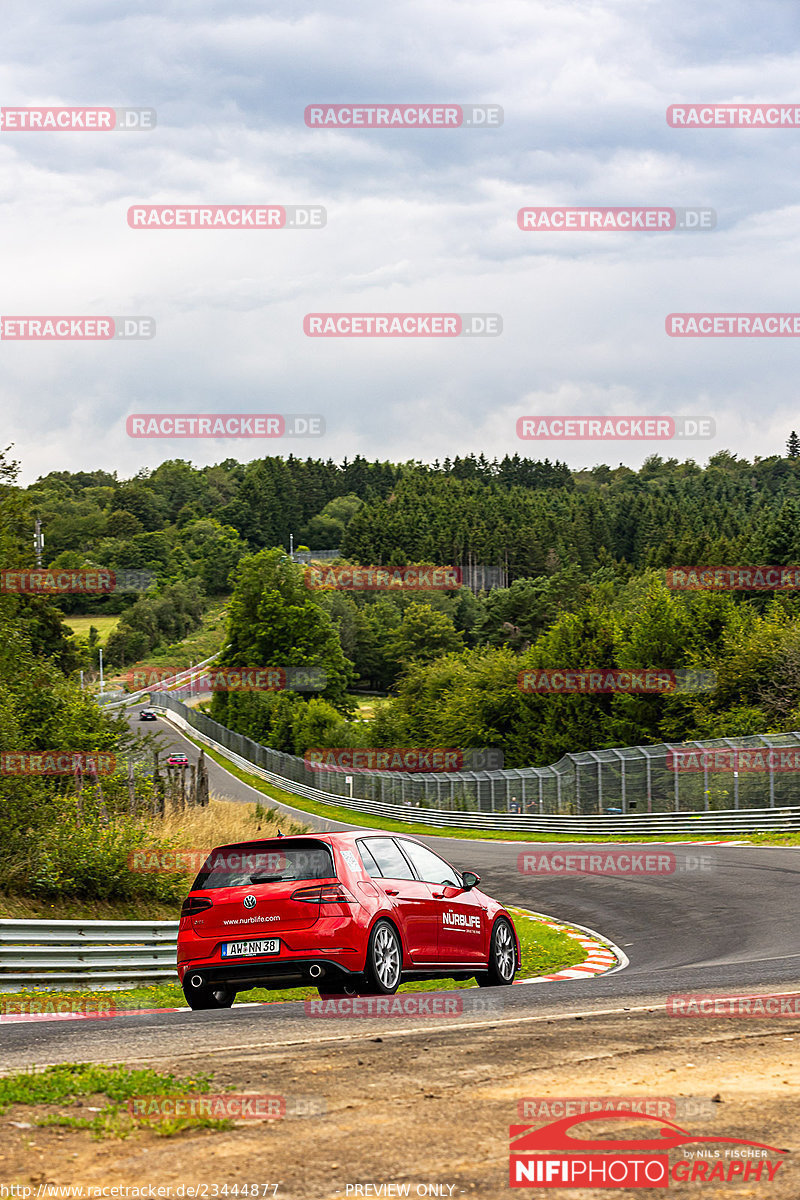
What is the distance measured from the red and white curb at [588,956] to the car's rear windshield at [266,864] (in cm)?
409

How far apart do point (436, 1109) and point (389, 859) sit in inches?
200

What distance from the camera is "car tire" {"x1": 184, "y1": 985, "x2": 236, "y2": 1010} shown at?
10273mm

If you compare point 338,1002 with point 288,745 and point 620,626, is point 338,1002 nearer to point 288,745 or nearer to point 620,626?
point 620,626

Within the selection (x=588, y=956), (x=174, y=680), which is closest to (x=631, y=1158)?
(x=588, y=956)

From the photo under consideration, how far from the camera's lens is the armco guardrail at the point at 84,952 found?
11695mm

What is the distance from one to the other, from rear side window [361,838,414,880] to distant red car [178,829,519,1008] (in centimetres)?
1

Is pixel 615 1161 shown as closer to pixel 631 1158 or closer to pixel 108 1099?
pixel 631 1158

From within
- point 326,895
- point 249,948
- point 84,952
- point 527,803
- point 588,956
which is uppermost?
point 326,895

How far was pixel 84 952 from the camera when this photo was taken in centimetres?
1227

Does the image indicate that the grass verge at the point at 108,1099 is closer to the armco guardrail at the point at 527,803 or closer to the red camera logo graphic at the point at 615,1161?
the red camera logo graphic at the point at 615,1161

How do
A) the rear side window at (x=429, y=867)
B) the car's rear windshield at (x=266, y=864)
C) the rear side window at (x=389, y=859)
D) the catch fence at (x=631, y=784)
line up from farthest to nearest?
the catch fence at (x=631, y=784) → the rear side window at (x=429, y=867) → the rear side window at (x=389, y=859) → the car's rear windshield at (x=266, y=864)

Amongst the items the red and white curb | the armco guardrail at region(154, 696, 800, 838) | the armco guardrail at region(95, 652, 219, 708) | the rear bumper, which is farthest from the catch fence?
the armco guardrail at region(95, 652, 219, 708)

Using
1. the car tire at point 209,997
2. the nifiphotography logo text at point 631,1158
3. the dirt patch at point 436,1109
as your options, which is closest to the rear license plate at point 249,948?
the car tire at point 209,997

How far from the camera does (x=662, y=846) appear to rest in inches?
1230
